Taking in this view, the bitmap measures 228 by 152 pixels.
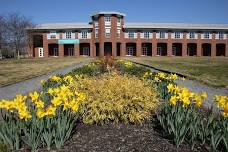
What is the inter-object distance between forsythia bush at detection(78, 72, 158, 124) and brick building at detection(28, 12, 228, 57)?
171 feet

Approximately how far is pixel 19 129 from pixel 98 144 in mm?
1282

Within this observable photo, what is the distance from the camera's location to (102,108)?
19.7 ft

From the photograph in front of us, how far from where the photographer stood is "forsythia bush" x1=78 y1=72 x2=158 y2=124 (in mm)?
6055

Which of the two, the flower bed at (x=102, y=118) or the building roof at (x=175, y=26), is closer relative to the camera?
the flower bed at (x=102, y=118)

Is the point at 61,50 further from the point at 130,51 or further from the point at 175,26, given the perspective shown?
the point at 175,26

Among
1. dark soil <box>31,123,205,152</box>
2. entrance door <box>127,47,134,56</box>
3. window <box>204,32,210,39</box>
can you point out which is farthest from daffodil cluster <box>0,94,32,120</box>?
window <box>204,32,210,39</box>

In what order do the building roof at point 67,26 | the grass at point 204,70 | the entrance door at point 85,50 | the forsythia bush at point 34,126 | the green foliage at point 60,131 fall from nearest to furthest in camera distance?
1. the forsythia bush at point 34,126
2. the green foliage at point 60,131
3. the grass at point 204,70
4. the building roof at point 67,26
5. the entrance door at point 85,50

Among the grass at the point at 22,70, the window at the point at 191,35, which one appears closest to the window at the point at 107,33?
the window at the point at 191,35

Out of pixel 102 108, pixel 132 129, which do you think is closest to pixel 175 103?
pixel 132 129

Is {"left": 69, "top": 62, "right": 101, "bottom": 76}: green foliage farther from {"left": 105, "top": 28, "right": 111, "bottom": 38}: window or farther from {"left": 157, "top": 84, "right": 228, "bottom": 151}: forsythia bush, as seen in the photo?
{"left": 105, "top": 28, "right": 111, "bottom": 38}: window

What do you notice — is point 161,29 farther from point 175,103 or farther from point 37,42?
point 175,103

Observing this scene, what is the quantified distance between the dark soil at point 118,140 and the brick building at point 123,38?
52977mm

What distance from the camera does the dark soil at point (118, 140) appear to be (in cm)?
471

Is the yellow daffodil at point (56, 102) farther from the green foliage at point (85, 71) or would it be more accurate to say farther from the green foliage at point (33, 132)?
the green foliage at point (85, 71)
